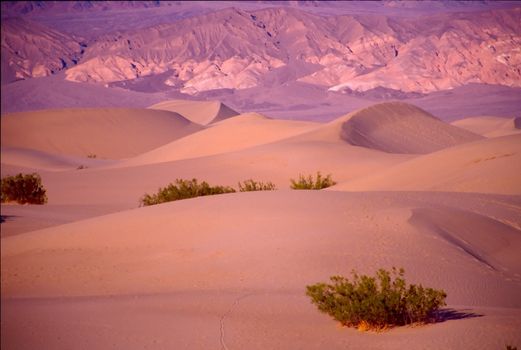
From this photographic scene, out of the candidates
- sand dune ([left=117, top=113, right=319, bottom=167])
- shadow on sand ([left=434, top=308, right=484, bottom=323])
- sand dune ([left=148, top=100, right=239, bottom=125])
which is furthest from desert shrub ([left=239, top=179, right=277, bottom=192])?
sand dune ([left=148, top=100, right=239, bottom=125])

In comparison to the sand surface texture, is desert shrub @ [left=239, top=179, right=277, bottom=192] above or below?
below

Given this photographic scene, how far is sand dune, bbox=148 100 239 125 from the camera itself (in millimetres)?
92250

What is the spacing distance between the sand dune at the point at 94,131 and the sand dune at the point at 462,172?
167 feet

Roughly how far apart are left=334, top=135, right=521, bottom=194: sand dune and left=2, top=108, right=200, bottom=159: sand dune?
5092 cm

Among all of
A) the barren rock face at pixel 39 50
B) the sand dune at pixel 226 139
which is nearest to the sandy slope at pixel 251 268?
the sand dune at pixel 226 139

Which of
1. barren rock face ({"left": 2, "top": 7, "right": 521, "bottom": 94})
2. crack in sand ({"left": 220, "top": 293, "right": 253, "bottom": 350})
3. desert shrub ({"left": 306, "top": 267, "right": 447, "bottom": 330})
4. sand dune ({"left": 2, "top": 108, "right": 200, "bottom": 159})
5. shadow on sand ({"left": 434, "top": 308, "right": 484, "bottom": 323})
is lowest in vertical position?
sand dune ({"left": 2, "top": 108, "right": 200, "bottom": 159})

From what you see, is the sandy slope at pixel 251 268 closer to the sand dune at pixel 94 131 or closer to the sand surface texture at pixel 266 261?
the sand surface texture at pixel 266 261

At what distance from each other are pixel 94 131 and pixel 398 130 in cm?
4289

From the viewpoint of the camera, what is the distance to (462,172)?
21.7 meters

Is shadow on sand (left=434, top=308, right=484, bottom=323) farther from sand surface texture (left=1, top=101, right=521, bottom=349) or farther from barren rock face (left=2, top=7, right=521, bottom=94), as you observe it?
barren rock face (left=2, top=7, right=521, bottom=94)

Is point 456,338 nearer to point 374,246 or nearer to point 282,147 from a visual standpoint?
point 374,246

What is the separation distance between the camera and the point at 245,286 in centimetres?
1052

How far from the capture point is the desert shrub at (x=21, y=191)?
26.4 metres

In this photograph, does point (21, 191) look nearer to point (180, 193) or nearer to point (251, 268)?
Result: point (180, 193)
